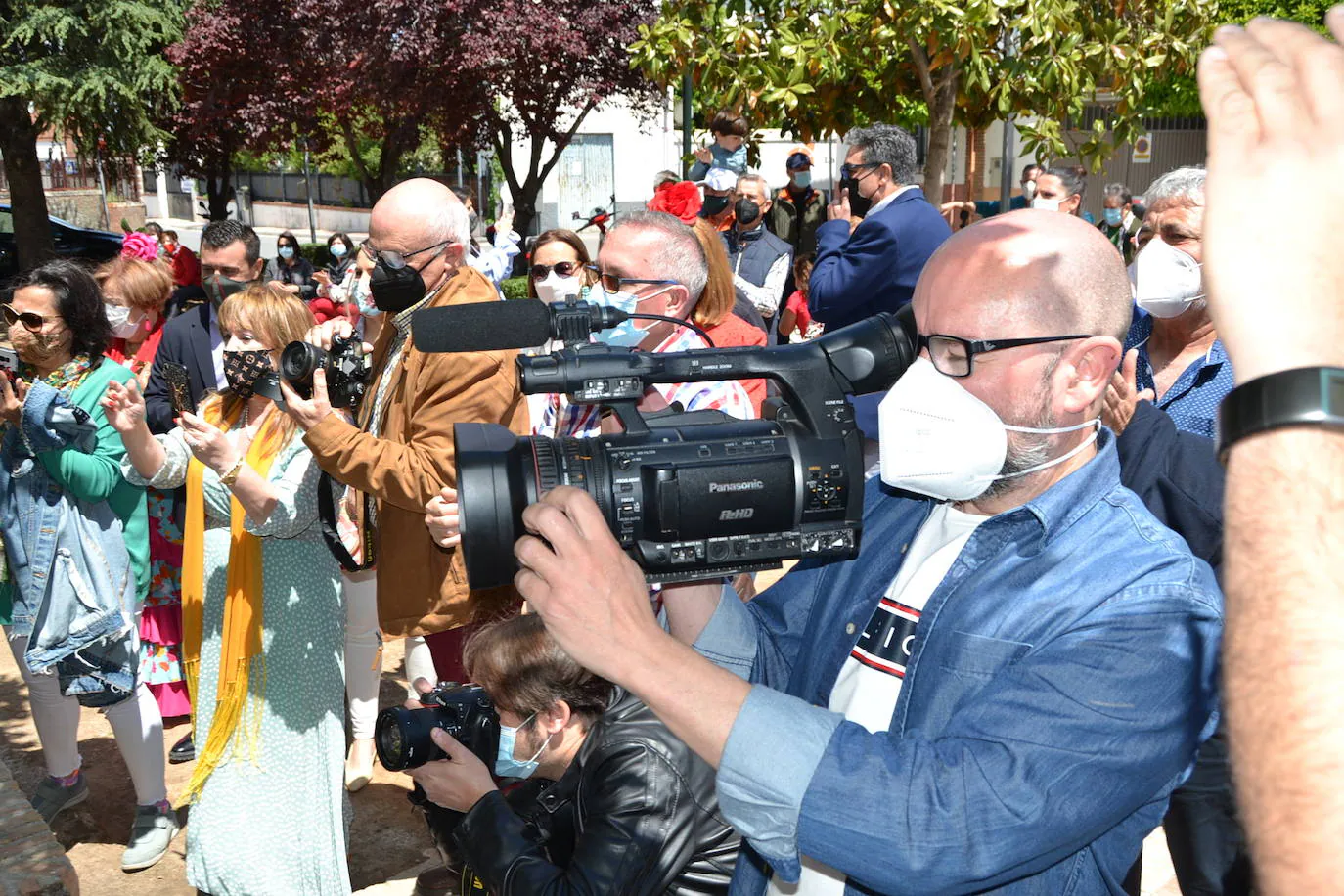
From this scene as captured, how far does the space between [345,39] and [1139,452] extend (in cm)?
1574

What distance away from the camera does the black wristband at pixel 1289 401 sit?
29.0 inches

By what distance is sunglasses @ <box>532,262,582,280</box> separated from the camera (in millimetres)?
5559

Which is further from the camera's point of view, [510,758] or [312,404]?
[312,404]

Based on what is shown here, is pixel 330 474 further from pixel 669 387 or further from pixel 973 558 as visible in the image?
pixel 973 558

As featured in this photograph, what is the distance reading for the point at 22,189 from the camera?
16688mm

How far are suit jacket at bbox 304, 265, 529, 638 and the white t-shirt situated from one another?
1643 millimetres

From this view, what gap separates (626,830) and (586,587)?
37.9 inches

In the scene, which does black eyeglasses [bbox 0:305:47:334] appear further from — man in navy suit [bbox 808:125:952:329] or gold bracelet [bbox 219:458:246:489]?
man in navy suit [bbox 808:125:952:329]

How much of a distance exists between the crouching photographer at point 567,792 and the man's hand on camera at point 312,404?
0.77 meters

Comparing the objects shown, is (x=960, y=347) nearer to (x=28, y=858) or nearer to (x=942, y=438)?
(x=942, y=438)

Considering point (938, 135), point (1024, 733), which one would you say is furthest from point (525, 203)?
point (1024, 733)

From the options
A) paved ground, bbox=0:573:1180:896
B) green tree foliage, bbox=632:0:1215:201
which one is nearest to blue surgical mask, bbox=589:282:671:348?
paved ground, bbox=0:573:1180:896

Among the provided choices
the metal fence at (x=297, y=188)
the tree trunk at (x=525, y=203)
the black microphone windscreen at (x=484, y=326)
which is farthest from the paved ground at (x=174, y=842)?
the metal fence at (x=297, y=188)

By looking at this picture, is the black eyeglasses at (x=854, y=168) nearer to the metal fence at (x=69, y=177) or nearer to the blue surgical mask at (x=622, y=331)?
the blue surgical mask at (x=622, y=331)
